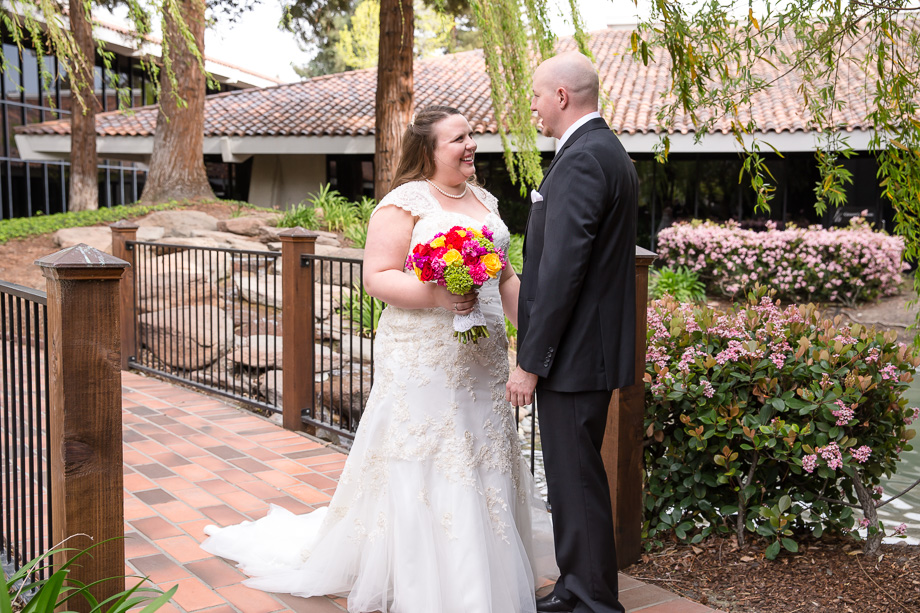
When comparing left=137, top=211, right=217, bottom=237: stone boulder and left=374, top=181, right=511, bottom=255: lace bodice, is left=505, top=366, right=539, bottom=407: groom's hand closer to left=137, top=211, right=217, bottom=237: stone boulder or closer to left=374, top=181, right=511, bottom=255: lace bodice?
left=374, top=181, right=511, bottom=255: lace bodice

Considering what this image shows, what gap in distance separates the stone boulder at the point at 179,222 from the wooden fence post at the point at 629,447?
419 inches

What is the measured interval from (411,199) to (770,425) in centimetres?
190

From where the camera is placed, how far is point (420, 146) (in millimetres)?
3236

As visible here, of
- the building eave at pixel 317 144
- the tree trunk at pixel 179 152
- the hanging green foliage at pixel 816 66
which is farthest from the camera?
the building eave at pixel 317 144

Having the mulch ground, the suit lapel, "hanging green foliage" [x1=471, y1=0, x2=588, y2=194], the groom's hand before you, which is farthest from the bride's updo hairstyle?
"hanging green foliage" [x1=471, y1=0, x2=588, y2=194]

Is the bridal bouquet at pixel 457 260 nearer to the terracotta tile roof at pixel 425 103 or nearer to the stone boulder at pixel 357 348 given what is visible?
the stone boulder at pixel 357 348

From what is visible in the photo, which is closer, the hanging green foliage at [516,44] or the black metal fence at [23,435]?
the black metal fence at [23,435]

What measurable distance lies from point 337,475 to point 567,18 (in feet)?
18.5

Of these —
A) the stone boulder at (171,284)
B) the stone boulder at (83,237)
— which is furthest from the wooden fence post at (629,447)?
the stone boulder at (83,237)

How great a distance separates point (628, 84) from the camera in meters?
19.8

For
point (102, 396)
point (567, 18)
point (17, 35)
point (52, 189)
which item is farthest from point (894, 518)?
point (52, 189)

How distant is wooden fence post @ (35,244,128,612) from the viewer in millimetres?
2498

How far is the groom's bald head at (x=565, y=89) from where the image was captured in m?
2.71

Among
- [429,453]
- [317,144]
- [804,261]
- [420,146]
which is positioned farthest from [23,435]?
[317,144]
